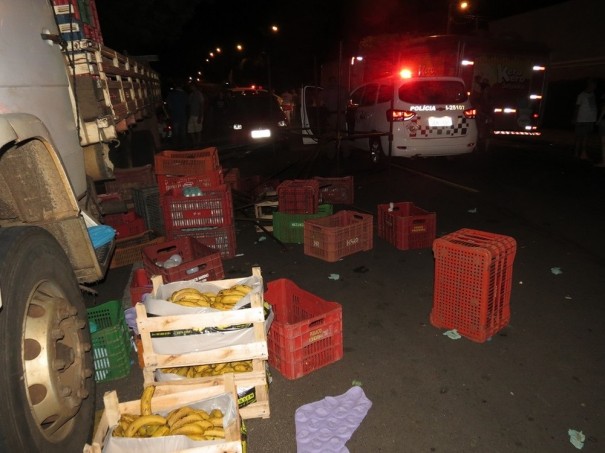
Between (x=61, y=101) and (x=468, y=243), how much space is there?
136 inches

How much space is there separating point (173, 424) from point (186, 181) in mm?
4121

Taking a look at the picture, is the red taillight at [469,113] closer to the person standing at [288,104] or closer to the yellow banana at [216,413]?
the yellow banana at [216,413]

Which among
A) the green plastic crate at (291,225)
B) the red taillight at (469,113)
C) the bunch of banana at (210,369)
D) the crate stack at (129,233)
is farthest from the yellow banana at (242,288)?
the red taillight at (469,113)

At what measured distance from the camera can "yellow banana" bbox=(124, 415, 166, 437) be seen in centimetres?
246

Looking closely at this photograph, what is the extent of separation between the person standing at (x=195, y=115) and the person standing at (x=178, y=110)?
503 mm

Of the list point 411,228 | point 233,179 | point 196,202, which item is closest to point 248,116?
point 233,179

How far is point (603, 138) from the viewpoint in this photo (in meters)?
10.7

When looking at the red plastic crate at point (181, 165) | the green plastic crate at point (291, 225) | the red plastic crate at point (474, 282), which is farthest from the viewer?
the green plastic crate at point (291, 225)

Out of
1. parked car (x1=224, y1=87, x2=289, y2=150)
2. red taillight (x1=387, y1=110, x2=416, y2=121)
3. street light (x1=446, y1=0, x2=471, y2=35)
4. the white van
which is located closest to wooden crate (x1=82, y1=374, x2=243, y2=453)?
the white van

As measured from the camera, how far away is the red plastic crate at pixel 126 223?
6.01 metres

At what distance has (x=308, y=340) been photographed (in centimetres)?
349

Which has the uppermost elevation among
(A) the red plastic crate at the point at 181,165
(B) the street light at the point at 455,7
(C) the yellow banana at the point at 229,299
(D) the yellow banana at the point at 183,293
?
(B) the street light at the point at 455,7

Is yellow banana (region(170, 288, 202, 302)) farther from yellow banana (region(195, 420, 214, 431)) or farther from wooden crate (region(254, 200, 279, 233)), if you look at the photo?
wooden crate (region(254, 200, 279, 233))

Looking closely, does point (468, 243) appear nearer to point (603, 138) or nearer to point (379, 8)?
point (603, 138)
